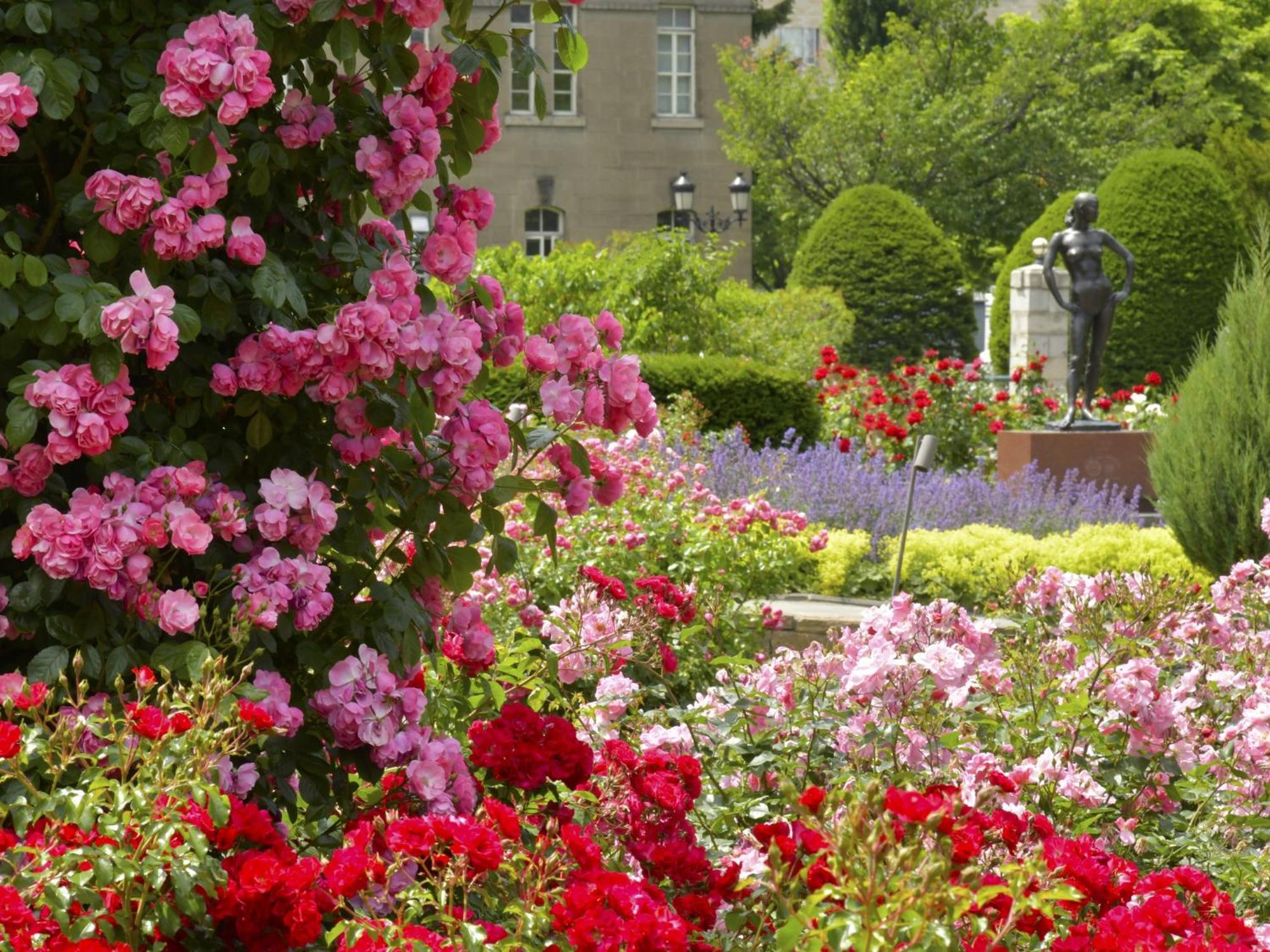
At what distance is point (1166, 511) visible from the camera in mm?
6969

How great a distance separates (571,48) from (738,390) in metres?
10.2

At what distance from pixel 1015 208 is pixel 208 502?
977 inches

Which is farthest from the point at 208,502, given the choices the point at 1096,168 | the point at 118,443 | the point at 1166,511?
the point at 1096,168

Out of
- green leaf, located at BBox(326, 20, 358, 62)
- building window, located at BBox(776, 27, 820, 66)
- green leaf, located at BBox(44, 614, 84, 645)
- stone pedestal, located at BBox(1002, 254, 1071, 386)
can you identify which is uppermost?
building window, located at BBox(776, 27, 820, 66)

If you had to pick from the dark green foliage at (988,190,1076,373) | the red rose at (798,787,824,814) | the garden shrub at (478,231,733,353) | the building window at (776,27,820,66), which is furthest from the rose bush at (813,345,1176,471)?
the building window at (776,27,820,66)

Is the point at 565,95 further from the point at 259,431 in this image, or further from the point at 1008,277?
the point at 259,431

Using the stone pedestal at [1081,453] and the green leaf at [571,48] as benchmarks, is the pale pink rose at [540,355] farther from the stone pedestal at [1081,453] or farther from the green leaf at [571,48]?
the stone pedestal at [1081,453]

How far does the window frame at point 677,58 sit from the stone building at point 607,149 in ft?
0.21

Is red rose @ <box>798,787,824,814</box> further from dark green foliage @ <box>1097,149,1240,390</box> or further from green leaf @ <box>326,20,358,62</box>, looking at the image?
dark green foliage @ <box>1097,149,1240,390</box>

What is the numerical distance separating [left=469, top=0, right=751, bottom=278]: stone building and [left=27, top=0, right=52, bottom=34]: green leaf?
2254 cm

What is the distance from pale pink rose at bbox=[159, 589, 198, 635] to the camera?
7.27 ft

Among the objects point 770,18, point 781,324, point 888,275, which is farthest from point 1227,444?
point 770,18

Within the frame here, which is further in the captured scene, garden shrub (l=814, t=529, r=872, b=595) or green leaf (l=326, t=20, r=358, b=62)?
garden shrub (l=814, t=529, r=872, b=595)

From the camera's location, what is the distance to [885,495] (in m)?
8.68
